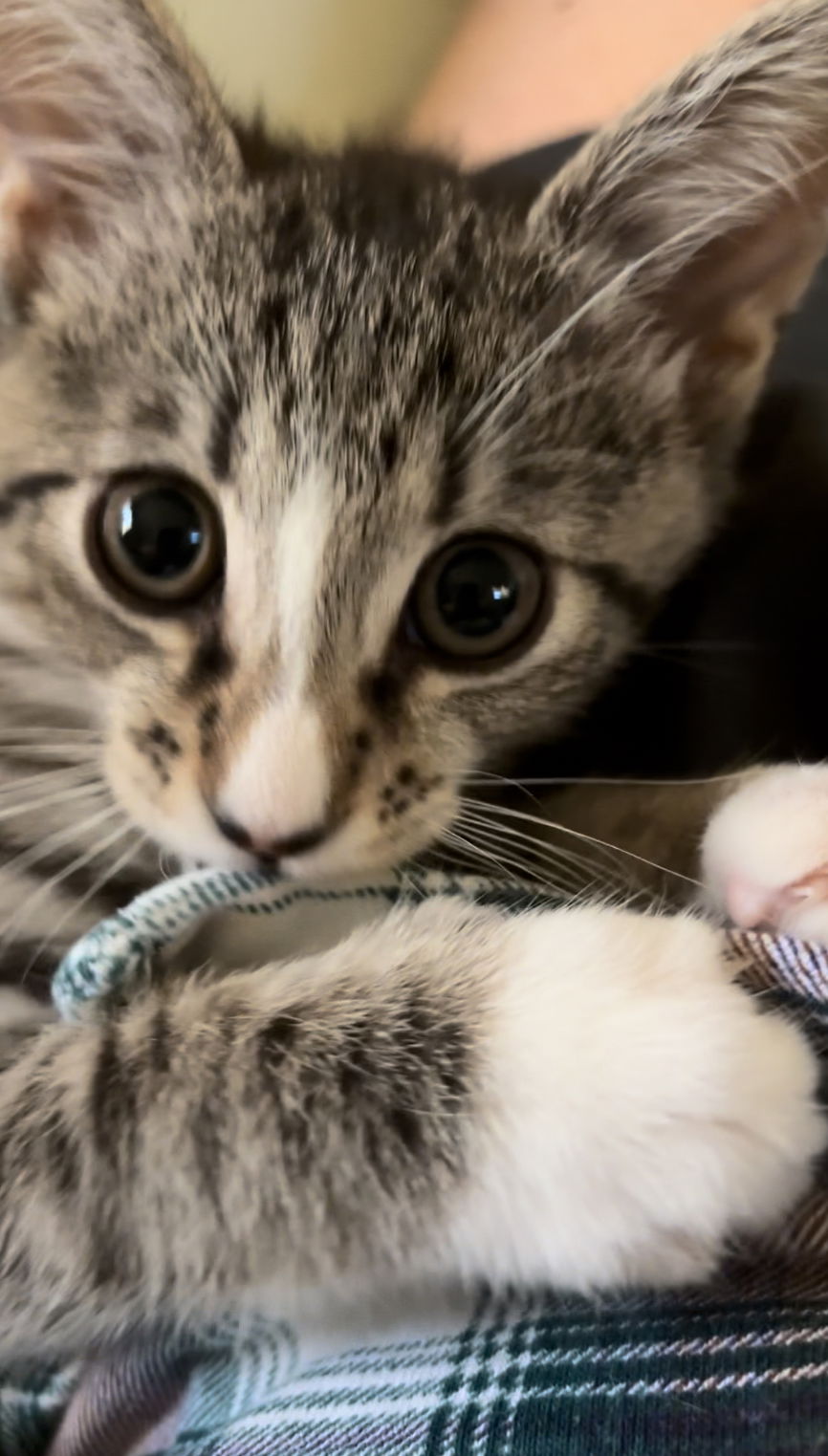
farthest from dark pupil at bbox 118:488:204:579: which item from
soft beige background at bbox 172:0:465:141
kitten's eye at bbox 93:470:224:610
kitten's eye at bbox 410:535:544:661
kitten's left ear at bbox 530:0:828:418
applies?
soft beige background at bbox 172:0:465:141

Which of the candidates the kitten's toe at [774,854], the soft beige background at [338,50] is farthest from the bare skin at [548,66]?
the kitten's toe at [774,854]

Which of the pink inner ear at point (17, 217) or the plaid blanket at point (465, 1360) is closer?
the plaid blanket at point (465, 1360)

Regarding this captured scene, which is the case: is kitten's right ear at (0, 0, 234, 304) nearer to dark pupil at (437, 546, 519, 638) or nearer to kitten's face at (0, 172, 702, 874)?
kitten's face at (0, 172, 702, 874)

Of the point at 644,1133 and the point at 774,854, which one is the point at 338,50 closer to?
the point at 774,854

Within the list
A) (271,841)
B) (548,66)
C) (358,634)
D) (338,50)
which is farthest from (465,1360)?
(338,50)

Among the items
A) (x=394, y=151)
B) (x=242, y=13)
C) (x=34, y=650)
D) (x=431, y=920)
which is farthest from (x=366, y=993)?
(x=242, y=13)

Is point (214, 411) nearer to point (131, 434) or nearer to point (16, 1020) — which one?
point (131, 434)

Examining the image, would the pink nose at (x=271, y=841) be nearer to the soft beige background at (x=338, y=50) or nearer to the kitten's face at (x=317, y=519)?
the kitten's face at (x=317, y=519)
